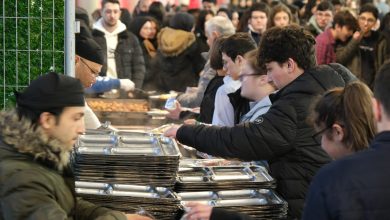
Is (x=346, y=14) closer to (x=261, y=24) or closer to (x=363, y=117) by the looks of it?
(x=261, y=24)

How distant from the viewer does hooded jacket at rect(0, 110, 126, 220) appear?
385 centimetres

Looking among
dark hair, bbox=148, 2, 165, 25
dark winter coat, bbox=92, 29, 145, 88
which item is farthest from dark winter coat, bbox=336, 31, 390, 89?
dark hair, bbox=148, 2, 165, 25

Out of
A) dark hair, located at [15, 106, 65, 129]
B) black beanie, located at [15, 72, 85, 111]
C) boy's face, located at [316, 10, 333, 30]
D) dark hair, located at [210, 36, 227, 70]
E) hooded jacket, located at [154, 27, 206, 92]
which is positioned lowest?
hooded jacket, located at [154, 27, 206, 92]

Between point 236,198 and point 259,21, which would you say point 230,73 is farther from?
point 259,21

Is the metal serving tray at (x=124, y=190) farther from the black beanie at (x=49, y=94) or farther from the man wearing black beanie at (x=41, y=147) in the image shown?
the black beanie at (x=49, y=94)

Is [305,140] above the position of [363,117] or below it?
below

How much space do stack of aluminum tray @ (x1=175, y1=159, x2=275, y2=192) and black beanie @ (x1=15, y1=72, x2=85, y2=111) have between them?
95 cm

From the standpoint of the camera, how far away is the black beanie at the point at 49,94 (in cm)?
402

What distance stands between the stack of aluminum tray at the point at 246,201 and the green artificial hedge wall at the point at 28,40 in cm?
149

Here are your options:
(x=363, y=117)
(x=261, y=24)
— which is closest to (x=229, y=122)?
(x=363, y=117)

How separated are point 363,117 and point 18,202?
151cm

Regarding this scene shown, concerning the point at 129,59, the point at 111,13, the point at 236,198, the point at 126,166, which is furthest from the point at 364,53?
the point at 126,166

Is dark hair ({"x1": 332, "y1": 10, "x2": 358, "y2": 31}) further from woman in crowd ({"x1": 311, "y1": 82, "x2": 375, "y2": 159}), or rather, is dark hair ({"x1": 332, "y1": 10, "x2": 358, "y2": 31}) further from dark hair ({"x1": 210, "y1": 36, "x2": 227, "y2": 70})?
woman in crowd ({"x1": 311, "y1": 82, "x2": 375, "y2": 159})

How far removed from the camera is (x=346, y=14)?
1411cm
